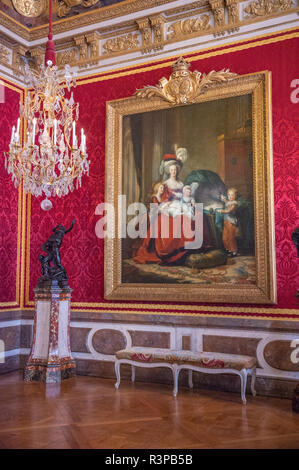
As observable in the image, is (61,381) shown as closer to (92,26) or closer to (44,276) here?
(44,276)

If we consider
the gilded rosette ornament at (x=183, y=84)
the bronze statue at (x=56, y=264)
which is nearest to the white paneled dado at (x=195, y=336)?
the bronze statue at (x=56, y=264)

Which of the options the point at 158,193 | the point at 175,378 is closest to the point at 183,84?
the point at 158,193

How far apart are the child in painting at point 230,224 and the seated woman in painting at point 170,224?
484mm

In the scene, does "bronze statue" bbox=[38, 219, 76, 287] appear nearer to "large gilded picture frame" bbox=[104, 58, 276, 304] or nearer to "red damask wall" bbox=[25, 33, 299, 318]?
"red damask wall" bbox=[25, 33, 299, 318]

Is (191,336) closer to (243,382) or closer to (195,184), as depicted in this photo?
(243,382)

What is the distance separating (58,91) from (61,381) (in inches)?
156

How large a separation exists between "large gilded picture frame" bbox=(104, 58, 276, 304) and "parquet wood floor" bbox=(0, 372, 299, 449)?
53.1 inches

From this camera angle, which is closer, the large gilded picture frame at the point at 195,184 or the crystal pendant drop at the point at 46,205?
the large gilded picture frame at the point at 195,184

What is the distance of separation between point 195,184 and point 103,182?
5.14ft

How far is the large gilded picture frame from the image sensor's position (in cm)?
595

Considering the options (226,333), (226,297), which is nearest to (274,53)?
(226,297)

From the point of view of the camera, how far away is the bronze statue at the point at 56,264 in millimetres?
6586

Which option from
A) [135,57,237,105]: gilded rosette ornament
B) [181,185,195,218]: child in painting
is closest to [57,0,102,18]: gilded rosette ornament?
[135,57,237,105]: gilded rosette ornament

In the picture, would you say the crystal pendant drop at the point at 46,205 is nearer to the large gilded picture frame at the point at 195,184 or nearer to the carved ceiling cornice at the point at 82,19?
the large gilded picture frame at the point at 195,184
